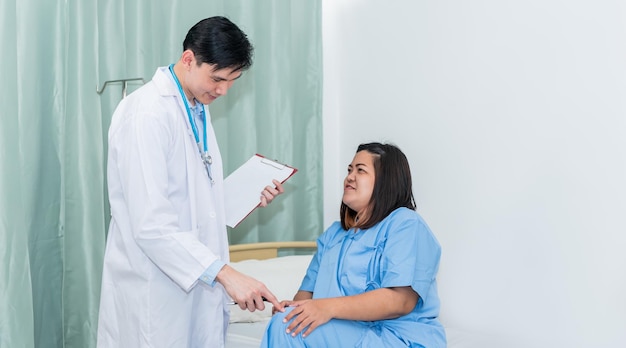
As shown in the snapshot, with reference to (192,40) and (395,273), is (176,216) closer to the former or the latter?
(192,40)

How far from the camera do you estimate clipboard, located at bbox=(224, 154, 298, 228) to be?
2062 millimetres

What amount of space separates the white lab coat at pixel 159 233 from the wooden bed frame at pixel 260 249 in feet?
3.38

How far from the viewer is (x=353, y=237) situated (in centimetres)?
203

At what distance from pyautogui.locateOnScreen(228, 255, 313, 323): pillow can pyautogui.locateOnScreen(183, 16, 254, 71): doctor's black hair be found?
109 cm

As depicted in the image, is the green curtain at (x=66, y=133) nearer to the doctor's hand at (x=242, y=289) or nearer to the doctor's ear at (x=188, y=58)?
the doctor's ear at (x=188, y=58)

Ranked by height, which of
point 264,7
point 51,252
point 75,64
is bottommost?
point 51,252

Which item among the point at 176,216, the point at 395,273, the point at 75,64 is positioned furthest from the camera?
the point at 75,64

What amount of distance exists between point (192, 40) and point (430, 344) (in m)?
1.01

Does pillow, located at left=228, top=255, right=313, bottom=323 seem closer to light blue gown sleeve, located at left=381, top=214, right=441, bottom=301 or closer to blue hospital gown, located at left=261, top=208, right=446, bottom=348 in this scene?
blue hospital gown, located at left=261, top=208, right=446, bottom=348

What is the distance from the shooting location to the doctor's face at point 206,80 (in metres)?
1.73

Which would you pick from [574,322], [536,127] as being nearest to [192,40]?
[536,127]

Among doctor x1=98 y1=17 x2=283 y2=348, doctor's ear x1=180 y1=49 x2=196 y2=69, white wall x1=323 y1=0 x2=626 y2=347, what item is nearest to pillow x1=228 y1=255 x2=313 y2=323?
white wall x1=323 y1=0 x2=626 y2=347

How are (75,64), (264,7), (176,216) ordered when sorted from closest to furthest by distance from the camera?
1. (176,216)
2. (75,64)
3. (264,7)

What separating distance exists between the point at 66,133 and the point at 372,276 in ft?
3.88
